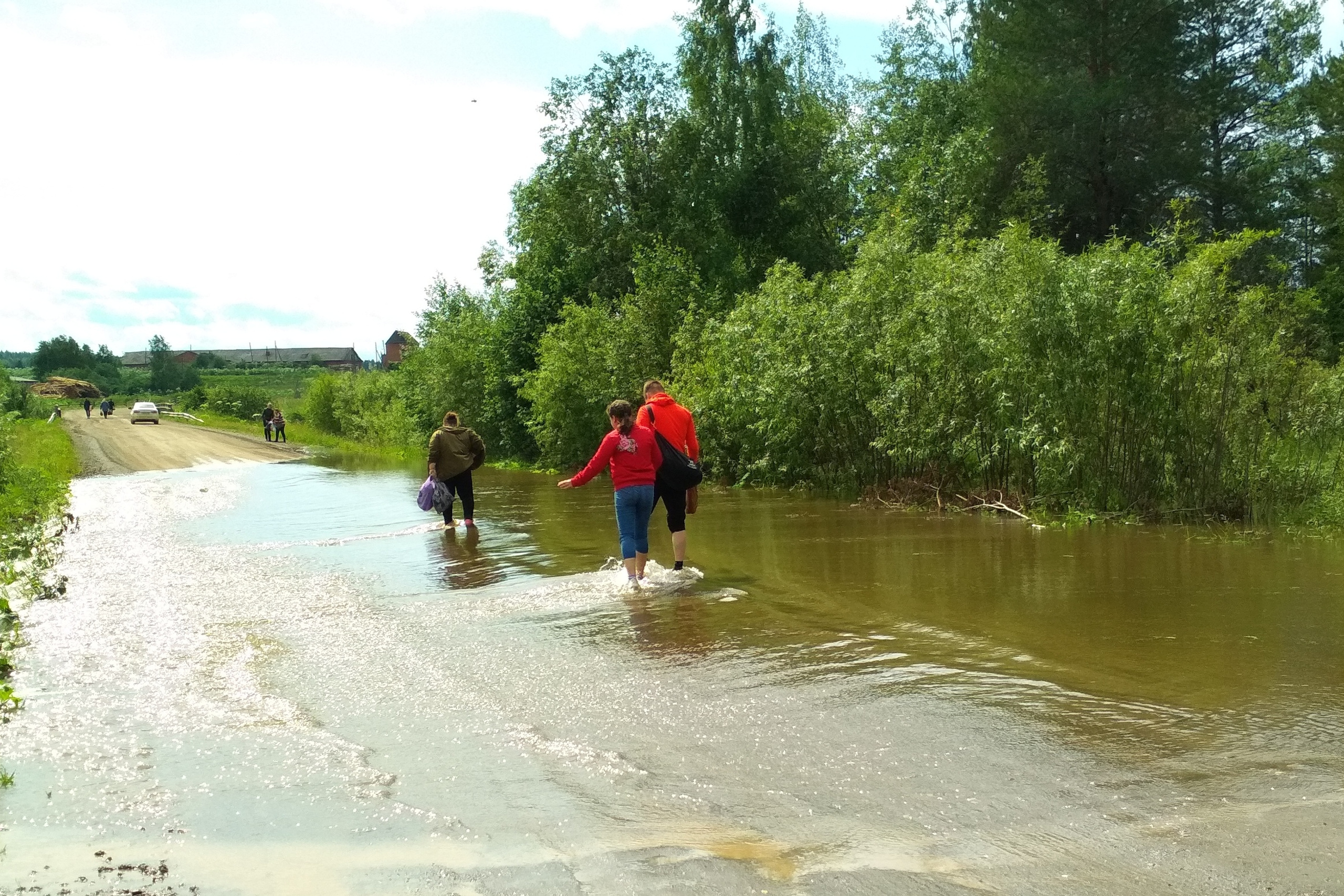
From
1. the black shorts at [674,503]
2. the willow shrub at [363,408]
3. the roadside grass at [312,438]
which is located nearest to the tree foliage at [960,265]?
the roadside grass at [312,438]

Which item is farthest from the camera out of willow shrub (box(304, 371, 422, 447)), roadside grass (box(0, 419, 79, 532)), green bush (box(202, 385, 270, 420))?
green bush (box(202, 385, 270, 420))

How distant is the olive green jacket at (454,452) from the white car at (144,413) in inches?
2345

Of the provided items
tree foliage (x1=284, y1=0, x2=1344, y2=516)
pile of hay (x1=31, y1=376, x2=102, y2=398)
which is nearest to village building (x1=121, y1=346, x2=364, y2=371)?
pile of hay (x1=31, y1=376, x2=102, y2=398)

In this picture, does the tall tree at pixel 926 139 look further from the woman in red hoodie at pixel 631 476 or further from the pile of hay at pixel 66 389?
the pile of hay at pixel 66 389

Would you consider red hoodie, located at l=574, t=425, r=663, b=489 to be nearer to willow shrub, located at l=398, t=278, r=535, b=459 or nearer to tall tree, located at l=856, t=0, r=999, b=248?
tall tree, located at l=856, t=0, r=999, b=248

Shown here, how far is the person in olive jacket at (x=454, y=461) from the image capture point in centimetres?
1697

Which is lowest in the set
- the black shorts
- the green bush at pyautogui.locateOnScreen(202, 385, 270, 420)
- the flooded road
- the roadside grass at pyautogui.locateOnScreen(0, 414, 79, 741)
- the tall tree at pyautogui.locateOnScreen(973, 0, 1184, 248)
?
the flooded road

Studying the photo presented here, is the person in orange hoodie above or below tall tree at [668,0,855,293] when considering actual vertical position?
below

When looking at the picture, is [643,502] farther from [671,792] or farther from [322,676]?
[671,792]

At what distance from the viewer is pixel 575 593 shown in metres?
10.9

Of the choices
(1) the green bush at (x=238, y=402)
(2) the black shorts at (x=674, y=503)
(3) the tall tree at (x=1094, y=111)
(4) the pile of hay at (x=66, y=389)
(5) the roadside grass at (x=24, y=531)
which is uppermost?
(3) the tall tree at (x=1094, y=111)

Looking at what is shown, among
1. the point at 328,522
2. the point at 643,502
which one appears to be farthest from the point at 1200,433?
the point at 328,522

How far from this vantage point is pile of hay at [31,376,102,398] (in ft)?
341

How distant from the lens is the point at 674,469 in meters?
11.3
